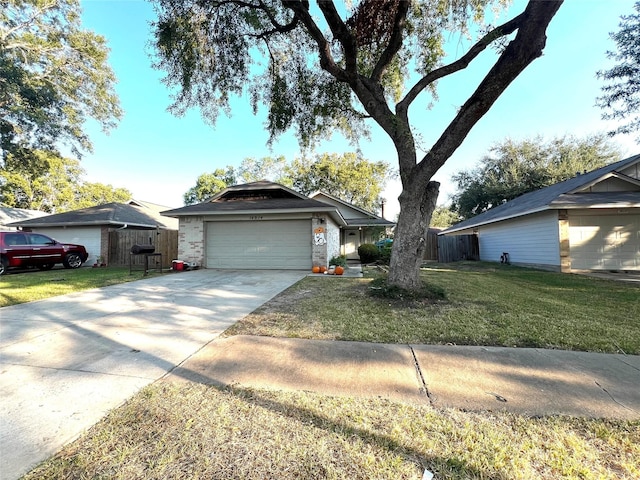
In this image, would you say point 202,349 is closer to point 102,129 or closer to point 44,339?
point 44,339

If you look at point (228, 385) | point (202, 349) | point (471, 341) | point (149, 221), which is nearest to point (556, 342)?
point (471, 341)

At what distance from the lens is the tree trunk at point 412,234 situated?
5734mm

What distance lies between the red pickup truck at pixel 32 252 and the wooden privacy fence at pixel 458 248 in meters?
20.5

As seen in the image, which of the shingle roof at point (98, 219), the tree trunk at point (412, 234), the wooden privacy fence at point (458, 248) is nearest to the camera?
the tree trunk at point (412, 234)

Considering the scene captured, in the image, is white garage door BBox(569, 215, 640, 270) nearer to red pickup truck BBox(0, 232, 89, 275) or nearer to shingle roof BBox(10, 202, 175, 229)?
shingle roof BBox(10, 202, 175, 229)

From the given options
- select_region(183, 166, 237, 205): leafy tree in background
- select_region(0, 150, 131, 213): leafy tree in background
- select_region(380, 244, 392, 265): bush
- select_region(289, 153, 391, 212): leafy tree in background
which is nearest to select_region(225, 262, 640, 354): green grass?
select_region(380, 244, 392, 265): bush

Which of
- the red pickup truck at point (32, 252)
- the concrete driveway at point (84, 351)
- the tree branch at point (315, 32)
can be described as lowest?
the concrete driveway at point (84, 351)

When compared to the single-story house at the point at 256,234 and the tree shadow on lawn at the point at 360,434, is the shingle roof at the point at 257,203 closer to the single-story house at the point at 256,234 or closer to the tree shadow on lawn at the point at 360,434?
the single-story house at the point at 256,234

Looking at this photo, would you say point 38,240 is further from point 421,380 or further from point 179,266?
point 421,380

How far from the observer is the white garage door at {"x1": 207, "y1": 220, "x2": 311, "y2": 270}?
11336mm

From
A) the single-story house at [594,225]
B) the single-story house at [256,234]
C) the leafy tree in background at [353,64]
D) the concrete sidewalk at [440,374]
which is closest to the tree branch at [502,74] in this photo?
the leafy tree in background at [353,64]

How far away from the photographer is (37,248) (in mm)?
→ 11219

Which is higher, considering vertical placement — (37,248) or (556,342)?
(37,248)

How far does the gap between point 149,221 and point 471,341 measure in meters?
18.9
